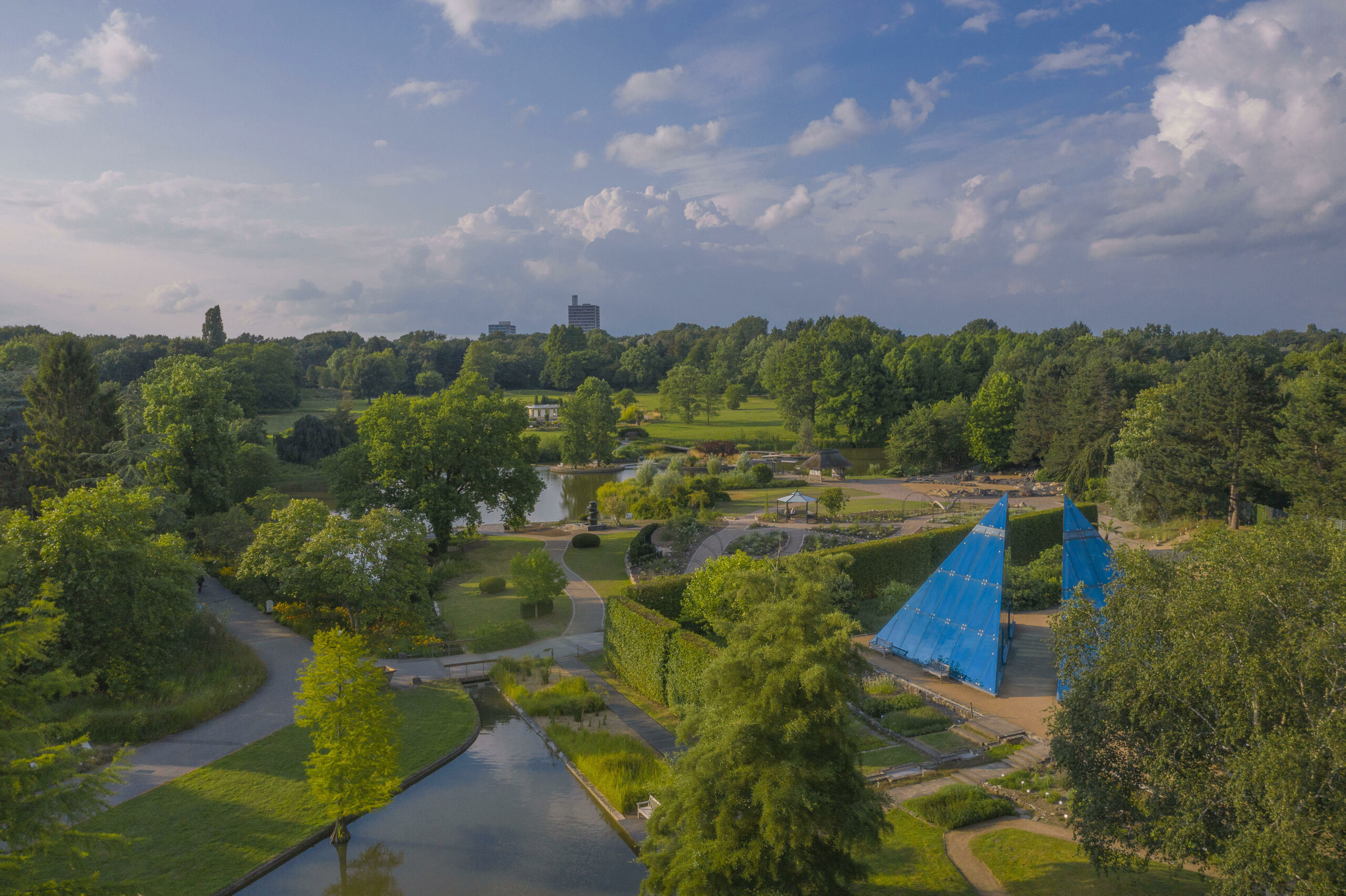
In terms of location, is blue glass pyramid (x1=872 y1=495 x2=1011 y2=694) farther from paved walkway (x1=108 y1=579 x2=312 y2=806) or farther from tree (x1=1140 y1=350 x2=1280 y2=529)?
tree (x1=1140 y1=350 x2=1280 y2=529)

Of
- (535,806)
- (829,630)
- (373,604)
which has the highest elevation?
(829,630)

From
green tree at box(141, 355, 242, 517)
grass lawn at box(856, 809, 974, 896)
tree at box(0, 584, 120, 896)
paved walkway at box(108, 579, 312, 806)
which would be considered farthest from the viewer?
green tree at box(141, 355, 242, 517)

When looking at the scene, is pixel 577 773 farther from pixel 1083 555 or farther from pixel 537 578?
pixel 1083 555

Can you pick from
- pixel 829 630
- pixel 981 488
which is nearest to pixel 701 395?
pixel 981 488

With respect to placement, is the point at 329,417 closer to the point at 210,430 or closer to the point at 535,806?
the point at 210,430

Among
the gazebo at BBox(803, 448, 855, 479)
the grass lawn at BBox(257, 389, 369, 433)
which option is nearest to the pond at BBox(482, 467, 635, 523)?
the gazebo at BBox(803, 448, 855, 479)

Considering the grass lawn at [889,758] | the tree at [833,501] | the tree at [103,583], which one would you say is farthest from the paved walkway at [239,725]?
the tree at [833,501]

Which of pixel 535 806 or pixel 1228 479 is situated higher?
pixel 1228 479
